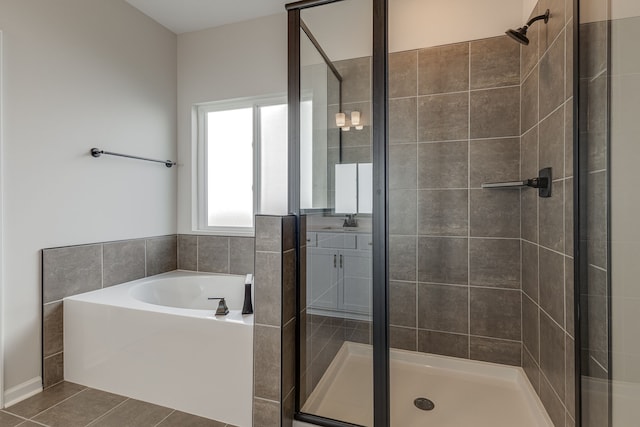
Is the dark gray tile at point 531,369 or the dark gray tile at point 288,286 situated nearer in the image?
the dark gray tile at point 288,286

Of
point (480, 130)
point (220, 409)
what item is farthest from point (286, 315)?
point (480, 130)

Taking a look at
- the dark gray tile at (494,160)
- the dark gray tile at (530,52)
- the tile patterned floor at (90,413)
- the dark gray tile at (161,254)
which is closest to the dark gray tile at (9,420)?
the tile patterned floor at (90,413)

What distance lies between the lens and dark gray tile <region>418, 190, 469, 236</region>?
6.88 ft

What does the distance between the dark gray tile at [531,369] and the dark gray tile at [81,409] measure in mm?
2376

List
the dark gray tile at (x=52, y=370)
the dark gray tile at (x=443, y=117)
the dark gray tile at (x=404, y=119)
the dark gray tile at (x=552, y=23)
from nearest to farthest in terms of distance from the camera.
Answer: the dark gray tile at (x=552, y=23)
the dark gray tile at (x=52, y=370)
the dark gray tile at (x=443, y=117)
the dark gray tile at (x=404, y=119)

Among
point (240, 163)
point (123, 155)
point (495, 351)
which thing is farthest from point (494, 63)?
point (123, 155)

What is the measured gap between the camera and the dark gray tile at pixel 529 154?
1724 millimetres

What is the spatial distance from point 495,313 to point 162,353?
2099 millimetres

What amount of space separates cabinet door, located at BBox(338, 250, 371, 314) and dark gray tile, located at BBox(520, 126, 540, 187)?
1152 millimetres

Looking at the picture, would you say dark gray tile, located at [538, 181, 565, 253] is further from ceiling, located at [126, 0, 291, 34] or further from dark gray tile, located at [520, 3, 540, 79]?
ceiling, located at [126, 0, 291, 34]

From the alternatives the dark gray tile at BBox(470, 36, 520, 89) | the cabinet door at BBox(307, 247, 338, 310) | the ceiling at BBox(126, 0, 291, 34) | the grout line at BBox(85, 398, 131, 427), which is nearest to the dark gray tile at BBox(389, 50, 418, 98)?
the dark gray tile at BBox(470, 36, 520, 89)

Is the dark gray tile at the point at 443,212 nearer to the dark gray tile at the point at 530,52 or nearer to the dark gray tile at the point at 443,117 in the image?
the dark gray tile at the point at 443,117

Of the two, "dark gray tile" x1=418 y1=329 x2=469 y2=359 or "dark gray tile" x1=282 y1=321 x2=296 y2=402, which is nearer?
"dark gray tile" x1=282 y1=321 x2=296 y2=402

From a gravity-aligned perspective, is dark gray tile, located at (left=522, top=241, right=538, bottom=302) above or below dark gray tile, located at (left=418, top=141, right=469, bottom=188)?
below
